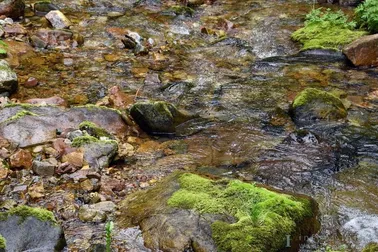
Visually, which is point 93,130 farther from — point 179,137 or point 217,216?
point 217,216

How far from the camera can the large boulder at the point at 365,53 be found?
31.2ft

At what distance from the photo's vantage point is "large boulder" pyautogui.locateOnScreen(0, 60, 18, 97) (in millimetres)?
7621

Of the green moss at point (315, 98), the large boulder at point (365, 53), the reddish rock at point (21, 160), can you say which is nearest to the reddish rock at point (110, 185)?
the reddish rock at point (21, 160)

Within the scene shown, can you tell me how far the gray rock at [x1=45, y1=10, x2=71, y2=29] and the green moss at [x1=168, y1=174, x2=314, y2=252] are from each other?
7615 millimetres

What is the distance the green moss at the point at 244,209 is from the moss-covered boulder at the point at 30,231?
113cm

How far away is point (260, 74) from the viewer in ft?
30.6

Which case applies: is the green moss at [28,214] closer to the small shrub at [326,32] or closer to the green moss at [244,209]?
the green moss at [244,209]

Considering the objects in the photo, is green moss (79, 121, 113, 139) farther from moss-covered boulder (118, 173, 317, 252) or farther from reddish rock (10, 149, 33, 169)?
moss-covered boulder (118, 173, 317, 252)

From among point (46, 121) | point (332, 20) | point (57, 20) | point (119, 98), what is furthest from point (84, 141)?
point (332, 20)

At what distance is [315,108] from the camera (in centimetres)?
728

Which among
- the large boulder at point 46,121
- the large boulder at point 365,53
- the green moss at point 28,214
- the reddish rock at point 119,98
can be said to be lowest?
the reddish rock at point 119,98

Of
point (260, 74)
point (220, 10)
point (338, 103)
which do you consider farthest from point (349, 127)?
point (220, 10)

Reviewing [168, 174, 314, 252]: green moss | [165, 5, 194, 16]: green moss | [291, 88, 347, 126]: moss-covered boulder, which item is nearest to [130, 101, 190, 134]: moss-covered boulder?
[168, 174, 314, 252]: green moss

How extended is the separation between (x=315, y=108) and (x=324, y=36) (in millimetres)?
4386
